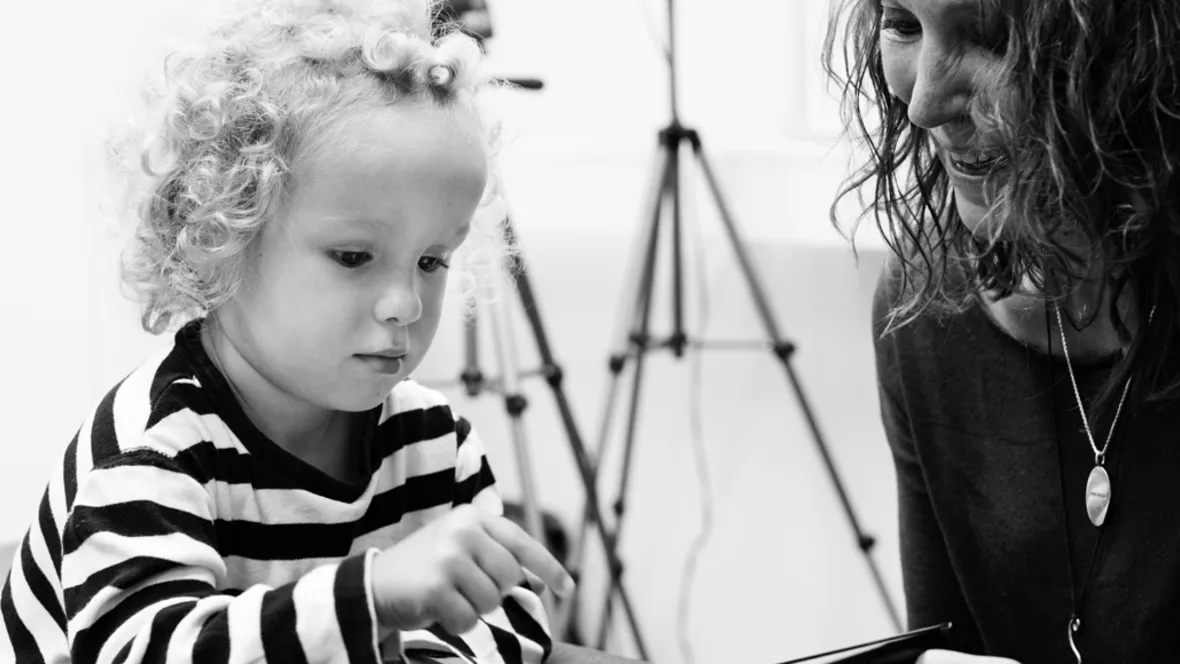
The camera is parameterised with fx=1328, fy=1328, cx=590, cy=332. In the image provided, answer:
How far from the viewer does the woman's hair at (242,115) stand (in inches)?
36.9

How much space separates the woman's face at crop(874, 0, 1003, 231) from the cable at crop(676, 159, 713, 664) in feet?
5.88

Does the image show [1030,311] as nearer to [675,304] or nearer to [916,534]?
[916,534]

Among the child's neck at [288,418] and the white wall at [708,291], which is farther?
the white wall at [708,291]

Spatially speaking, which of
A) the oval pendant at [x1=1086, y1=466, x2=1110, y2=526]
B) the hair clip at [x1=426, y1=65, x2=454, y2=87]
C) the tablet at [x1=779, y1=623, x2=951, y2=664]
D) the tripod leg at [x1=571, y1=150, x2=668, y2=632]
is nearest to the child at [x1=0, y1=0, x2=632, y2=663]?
the hair clip at [x1=426, y1=65, x2=454, y2=87]

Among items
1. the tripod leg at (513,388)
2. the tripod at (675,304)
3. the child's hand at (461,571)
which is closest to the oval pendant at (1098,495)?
the child's hand at (461,571)

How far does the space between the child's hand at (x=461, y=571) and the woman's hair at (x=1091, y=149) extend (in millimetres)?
407

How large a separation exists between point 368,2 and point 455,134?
0.47ft

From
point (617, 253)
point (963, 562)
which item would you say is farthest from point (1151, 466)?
point (617, 253)

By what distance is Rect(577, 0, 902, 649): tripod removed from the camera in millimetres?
2488

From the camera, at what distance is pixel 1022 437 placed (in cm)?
121

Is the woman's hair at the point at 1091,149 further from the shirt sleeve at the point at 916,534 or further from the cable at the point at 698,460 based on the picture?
the cable at the point at 698,460

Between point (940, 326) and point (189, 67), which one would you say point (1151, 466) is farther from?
point (189, 67)

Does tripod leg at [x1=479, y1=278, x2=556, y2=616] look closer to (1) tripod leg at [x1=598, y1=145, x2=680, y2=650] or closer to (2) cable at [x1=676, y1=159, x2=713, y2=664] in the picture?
(1) tripod leg at [x1=598, y1=145, x2=680, y2=650]

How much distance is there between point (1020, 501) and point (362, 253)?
0.65 meters
